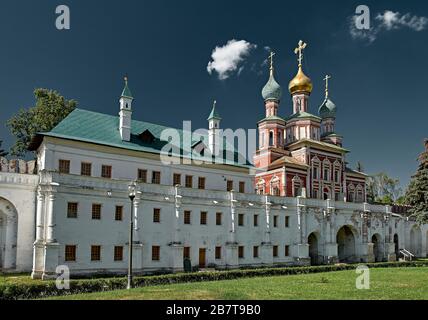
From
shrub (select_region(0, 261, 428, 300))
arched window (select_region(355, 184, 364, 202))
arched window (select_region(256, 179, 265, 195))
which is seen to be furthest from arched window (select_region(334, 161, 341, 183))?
shrub (select_region(0, 261, 428, 300))

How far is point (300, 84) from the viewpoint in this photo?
59656mm

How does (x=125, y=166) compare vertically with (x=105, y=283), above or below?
above

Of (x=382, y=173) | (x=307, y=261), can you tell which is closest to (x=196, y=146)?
(x=307, y=261)

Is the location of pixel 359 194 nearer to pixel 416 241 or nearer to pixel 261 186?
pixel 416 241

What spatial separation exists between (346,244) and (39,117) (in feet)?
126

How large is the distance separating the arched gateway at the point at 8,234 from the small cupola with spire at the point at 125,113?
36.3ft

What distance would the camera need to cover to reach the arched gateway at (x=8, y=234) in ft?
101

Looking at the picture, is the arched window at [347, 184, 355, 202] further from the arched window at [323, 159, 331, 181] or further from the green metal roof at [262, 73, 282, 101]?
the green metal roof at [262, 73, 282, 101]

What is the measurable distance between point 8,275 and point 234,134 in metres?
26.6

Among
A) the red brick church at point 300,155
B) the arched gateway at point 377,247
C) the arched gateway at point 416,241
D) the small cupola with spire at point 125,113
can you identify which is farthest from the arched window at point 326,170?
the small cupola with spire at point 125,113

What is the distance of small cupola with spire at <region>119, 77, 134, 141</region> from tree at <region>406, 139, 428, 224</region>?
2984cm

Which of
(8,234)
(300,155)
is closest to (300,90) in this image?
(300,155)

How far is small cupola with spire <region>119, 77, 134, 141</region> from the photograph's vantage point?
125ft
